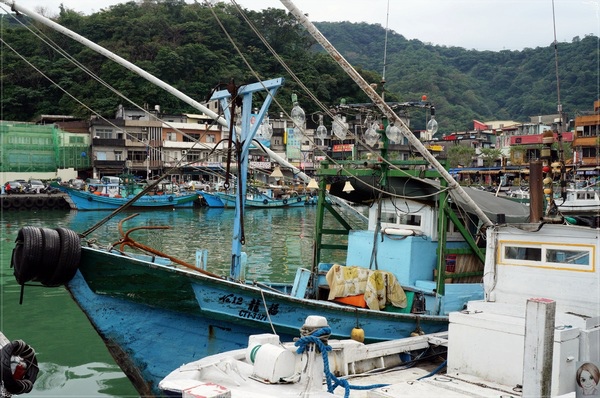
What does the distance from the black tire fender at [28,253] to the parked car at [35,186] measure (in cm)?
4600

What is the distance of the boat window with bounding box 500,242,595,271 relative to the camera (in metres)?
6.68

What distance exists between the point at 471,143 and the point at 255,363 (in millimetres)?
73031

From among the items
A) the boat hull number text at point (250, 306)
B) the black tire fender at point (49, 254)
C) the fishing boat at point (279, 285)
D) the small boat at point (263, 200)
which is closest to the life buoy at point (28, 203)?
the small boat at point (263, 200)

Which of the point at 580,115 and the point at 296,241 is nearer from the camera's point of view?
the point at 296,241

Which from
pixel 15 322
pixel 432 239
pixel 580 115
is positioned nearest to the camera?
pixel 432 239

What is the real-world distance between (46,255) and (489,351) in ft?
17.8

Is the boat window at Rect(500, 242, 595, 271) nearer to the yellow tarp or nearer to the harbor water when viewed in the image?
the yellow tarp

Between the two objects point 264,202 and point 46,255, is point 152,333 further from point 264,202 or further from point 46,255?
point 264,202

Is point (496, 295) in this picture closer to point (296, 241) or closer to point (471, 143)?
point (296, 241)

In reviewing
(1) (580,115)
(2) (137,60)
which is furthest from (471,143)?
(2) (137,60)

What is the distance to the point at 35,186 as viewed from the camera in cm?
4984

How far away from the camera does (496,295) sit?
7.28 m

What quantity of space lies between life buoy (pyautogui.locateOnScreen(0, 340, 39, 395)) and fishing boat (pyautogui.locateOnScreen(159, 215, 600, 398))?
1674mm

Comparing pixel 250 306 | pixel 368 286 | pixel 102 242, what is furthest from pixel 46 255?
pixel 102 242
